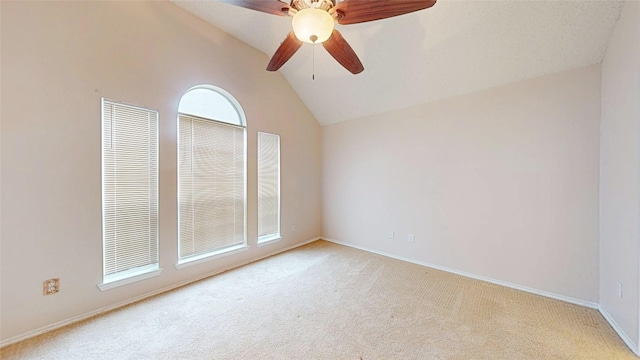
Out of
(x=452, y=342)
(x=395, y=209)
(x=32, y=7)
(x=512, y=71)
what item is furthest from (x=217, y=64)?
(x=452, y=342)

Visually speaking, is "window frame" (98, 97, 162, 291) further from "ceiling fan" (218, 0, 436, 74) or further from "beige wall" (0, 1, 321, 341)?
"ceiling fan" (218, 0, 436, 74)

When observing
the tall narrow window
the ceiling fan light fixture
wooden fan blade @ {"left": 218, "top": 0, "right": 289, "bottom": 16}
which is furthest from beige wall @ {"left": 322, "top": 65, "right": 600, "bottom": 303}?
wooden fan blade @ {"left": 218, "top": 0, "right": 289, "bottom": 16}

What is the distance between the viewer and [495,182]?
291 cm

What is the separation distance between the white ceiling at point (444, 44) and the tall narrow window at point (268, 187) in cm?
117

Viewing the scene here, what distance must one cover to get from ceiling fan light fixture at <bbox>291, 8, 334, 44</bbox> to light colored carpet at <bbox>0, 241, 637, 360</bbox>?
7.25 ft

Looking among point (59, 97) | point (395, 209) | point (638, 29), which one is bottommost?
point (395, 209)

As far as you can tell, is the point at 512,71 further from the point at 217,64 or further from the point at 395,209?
the point at 217,64

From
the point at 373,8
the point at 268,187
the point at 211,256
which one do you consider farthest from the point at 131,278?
the point at 373,8

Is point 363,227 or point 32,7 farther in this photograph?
point 363,227

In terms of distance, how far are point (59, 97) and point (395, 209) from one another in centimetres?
392

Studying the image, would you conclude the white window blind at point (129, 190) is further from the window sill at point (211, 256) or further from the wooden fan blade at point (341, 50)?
the wooden fan blade at point (341, 50)

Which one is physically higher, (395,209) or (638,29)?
(638,29)

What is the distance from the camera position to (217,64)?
10.0ft

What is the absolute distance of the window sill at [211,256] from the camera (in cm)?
280
